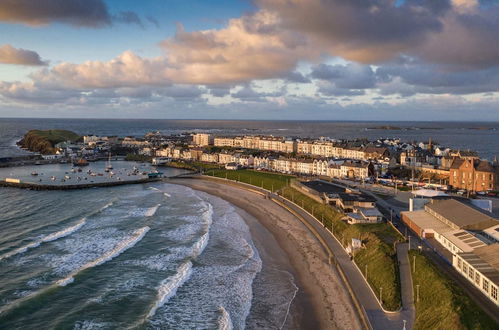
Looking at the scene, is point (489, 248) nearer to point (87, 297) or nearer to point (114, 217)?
point (87, 297)

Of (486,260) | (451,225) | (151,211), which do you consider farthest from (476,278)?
(151,211)

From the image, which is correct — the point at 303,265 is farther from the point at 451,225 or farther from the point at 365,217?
the point at 451,225

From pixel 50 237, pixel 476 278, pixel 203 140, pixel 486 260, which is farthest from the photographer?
pixel 203 140

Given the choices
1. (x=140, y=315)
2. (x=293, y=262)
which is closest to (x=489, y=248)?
(x=293, y=262)

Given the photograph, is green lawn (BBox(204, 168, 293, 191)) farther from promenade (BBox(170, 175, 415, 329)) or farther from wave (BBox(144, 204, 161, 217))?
promenade (BBox(170, 175, 415, 329))

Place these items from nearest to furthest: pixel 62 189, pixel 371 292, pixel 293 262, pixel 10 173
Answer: pixel 371 292 → pixel 293 262 → pixel 62 189 → pixel 10 173

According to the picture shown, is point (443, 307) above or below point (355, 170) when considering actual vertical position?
below

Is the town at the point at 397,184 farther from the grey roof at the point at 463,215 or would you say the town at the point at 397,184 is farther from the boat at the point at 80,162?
the boat at the point at 80,162
